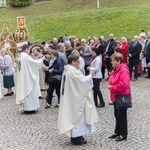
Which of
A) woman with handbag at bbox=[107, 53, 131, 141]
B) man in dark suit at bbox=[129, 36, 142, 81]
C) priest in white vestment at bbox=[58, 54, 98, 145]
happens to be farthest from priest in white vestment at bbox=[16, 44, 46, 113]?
man in dark suit at bbox=[129, 36, 142, 81]

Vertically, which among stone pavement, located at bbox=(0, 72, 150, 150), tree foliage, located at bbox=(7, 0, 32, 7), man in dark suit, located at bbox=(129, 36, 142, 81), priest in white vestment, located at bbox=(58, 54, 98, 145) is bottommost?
stone pavement, located at bbox=(0, 72, 150, 150)

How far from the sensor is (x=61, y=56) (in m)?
11.3

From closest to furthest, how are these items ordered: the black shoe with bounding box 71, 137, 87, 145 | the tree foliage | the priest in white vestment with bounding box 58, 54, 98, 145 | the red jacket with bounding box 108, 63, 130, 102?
the red jacket with bounding box 108, 63, 130, 102, the priest in white vestment with bounding box 58, 54, 98, 145, the black shoe with bounding box 71, 137, 87, 145, the tree foliage

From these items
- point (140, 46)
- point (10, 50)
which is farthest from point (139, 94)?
point (10, 50)

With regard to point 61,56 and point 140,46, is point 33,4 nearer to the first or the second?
point 140,46

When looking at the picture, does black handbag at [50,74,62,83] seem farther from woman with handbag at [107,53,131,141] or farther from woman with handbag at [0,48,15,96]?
woman with handbag at [107,53,131,141]

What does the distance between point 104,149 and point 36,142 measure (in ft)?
5.28

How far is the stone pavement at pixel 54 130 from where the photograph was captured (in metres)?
7.81

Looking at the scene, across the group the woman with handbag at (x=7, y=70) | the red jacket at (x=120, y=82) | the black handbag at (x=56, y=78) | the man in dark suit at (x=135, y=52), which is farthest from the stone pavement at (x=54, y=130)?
the man in dark suit at (x=135, y=52)

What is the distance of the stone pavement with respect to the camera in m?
7.81

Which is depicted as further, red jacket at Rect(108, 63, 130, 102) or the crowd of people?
the crowd of people

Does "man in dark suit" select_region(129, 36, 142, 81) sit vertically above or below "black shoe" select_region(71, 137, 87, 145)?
above

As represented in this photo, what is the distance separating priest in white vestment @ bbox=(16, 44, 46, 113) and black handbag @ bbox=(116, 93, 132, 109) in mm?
3936

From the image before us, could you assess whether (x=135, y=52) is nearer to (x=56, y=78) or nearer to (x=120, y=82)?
(x=56, y=78)
